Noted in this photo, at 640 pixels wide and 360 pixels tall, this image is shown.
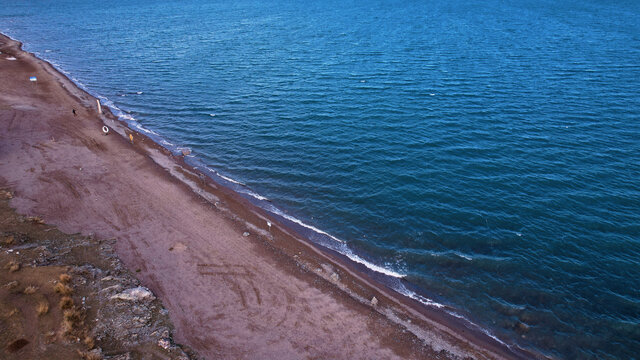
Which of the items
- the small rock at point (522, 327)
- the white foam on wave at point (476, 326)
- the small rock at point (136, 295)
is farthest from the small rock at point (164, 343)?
the small rock at point (522, 327)

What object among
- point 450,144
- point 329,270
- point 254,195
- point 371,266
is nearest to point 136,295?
point 329,270

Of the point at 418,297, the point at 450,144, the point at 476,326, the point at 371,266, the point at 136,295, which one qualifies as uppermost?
the point at 450,144

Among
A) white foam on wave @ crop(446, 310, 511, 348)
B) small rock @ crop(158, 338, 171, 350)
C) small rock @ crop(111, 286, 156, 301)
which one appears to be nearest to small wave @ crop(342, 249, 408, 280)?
white foam on wave @ crop(446, 310, 511, 348)

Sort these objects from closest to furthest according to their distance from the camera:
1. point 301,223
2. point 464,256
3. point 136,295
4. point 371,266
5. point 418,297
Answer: point 136,295
point 418,297
point 371,266
point 464,256
point 301,223

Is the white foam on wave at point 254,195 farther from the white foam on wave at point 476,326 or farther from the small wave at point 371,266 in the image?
the white foam on wave at point 476,326

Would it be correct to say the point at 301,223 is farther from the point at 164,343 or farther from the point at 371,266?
the point at 164,343

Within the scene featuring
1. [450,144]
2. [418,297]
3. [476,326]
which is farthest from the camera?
[450,144]

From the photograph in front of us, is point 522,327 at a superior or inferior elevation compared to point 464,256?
inferior

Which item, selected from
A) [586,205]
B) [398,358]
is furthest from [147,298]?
[586,205]
